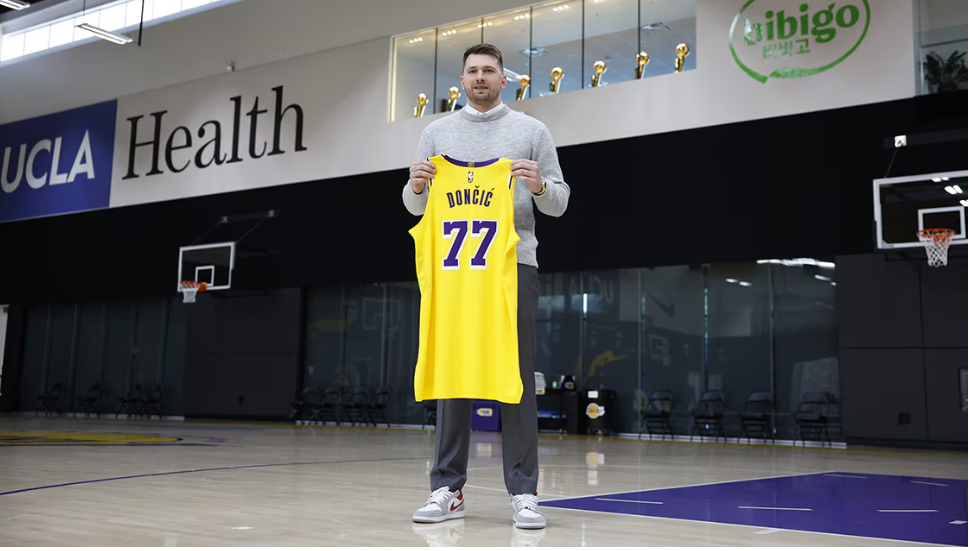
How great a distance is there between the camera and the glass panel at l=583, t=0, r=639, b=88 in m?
12.9

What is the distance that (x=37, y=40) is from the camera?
1731cm

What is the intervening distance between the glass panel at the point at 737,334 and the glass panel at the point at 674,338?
18cm

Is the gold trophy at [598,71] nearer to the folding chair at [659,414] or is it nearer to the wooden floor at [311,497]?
the folding chair at [659,414]

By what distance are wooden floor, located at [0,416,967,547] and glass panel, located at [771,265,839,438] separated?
4.24 metres

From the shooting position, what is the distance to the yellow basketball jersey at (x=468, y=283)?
3.06 m

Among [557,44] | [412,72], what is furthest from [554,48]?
[412,72]

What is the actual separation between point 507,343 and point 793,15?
10317 millimetres

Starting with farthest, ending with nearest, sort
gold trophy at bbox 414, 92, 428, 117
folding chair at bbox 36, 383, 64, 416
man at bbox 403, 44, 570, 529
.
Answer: folding chair at bbox 36, 383, 64, 416 < gold trophy at bbox 414, 92, 428, 117 < man at bbox 403, 44, 570, 529

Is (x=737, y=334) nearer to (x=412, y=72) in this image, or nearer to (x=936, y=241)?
(x=936, y=241)

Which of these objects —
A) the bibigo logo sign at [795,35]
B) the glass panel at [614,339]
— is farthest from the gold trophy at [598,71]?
the glass panel at [614,339]

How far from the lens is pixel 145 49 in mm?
16969

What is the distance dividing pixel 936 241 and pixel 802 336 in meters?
2.64

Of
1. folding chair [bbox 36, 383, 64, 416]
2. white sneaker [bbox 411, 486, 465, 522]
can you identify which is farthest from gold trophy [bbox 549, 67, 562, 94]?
folding chair [bbox 36, 383, 64, 416]

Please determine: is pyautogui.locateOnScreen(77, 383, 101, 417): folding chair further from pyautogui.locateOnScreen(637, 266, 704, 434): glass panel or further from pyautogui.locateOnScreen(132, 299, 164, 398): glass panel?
pyautogui.locateOnScreen(637, 266, 704, 434): glass panel
